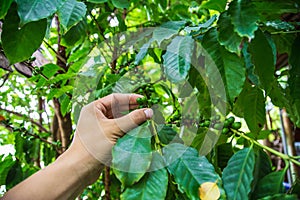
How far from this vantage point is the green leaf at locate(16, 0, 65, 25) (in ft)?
1.43

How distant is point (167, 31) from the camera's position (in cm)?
60

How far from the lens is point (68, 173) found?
24.5 inches

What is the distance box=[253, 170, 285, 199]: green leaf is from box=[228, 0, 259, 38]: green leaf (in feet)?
0.60

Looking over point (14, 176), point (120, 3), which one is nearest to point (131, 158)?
point (120, 3)

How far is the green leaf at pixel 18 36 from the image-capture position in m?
0.49

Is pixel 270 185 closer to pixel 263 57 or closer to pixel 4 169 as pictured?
pixel 263 57

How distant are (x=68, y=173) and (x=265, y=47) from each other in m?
0.41

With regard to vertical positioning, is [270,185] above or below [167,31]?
below

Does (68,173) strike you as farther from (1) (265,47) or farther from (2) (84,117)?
(1) (265,47)

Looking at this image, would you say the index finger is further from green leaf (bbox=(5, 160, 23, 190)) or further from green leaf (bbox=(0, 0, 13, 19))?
green leaf (bbox=(5, 160, 23, 190))

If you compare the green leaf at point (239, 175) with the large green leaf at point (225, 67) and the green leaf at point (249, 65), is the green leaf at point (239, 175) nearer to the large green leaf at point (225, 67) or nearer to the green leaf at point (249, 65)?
the large green leaf at point (225, 67)

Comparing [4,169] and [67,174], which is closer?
[67,174]

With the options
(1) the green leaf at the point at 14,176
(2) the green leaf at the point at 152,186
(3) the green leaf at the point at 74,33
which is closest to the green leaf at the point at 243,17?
(2) the green leaf at the point at 152,186

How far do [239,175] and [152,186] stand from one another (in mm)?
108
